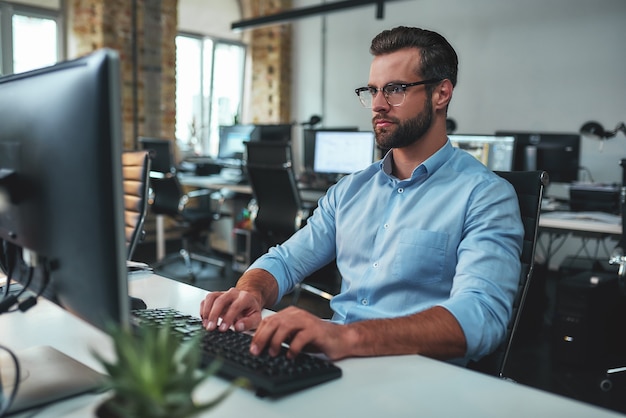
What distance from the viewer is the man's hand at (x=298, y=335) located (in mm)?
914

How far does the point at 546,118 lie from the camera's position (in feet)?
18.1

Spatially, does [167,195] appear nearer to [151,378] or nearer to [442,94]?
[442,94]

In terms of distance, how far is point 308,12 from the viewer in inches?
233

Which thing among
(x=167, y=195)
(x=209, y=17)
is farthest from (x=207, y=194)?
(x=209, y=17)

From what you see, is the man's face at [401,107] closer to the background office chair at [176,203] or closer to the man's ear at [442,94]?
the man's ear at [442,94]

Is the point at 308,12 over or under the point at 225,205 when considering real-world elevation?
over

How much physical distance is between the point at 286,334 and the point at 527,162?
3.22 m

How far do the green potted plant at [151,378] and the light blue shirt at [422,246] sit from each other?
682 millimetres

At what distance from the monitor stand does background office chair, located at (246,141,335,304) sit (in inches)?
106

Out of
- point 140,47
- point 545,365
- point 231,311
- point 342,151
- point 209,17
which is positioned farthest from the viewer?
point 209,17

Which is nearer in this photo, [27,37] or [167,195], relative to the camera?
[167,195]

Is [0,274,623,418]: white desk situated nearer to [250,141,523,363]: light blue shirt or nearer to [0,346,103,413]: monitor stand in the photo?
[0,346,103,413]: monitor stand

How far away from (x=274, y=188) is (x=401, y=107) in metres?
2.41

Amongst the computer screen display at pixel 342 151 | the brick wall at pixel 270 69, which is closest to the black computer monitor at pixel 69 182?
the computer screen display at pixel 342 151
